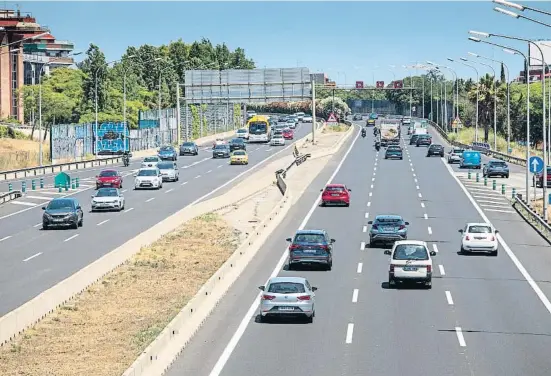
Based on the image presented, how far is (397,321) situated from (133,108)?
13166cm

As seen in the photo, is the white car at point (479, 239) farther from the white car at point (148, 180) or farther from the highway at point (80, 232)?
the white car at point (148, 180)

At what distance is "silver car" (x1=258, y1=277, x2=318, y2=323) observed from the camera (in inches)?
1202

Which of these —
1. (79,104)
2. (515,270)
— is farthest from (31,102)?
(515,270)

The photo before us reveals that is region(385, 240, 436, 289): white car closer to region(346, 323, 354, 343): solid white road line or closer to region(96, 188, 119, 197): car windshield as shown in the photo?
region(346, 323, 354, 343): solid white road line

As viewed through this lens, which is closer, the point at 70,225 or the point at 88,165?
the point at 70,225

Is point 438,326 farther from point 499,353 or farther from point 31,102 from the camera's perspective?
point 31,102

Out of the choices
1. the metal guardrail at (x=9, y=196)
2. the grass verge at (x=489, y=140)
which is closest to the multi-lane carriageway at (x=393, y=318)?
the metal guardrail at (x=9, y=196)

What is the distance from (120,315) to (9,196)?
37524mm

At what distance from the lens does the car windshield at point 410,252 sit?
123ft

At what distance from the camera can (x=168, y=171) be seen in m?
82.3

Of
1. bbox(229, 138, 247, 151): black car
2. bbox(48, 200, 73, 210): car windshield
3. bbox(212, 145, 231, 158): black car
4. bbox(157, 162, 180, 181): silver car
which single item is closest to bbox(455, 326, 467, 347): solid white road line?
bbox(48, 200, 73, 210): car windshield

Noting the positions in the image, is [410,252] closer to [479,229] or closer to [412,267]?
[412,267]

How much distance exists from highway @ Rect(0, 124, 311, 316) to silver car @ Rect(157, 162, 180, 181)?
626 mm

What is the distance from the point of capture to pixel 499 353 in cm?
2641
